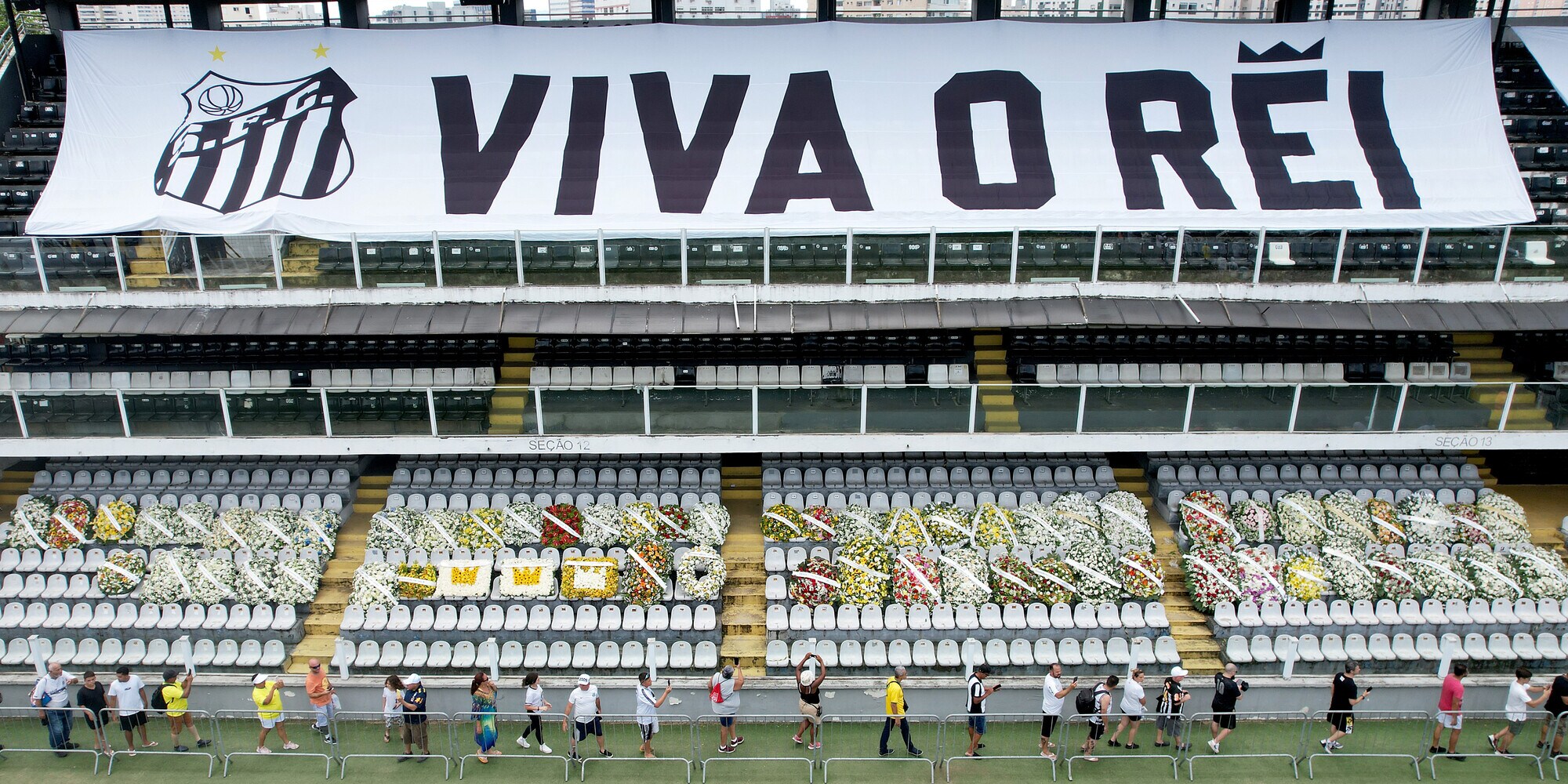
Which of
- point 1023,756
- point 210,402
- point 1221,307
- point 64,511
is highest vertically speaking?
point 1221,307

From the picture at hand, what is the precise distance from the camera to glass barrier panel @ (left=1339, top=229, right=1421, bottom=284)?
15.8m

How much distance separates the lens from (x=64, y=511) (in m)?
16.2

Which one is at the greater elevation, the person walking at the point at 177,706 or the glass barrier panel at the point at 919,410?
the glass barrier panel at the point at 919,410

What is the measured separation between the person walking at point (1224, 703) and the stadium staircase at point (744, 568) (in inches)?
249

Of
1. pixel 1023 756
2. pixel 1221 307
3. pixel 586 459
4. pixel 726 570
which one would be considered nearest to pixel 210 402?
pixel 586 459

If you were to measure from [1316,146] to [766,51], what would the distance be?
10452mm

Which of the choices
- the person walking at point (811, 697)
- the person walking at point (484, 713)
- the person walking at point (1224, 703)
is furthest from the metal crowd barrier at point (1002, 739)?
the person walking at point (484, 713)

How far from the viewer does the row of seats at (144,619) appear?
1443 centimetres

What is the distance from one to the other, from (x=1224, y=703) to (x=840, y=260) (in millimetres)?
8767

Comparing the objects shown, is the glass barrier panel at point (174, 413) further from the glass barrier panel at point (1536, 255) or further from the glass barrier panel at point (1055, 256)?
the glass barrier panel at point (1536, 255)

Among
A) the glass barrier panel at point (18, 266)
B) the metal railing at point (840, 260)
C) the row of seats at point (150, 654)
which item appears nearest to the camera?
the row of seats at point (150, 654)

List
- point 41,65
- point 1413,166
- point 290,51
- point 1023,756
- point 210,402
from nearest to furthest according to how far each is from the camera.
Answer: point 1023,756 < point 210,402 < point 1413,166 < point 290,51 < point 41,65

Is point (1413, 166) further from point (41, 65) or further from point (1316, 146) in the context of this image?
point (41, 65)

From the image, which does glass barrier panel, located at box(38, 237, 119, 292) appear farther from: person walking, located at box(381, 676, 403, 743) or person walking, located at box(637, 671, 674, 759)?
person walking, located at box(637, 671, 674, 759)
